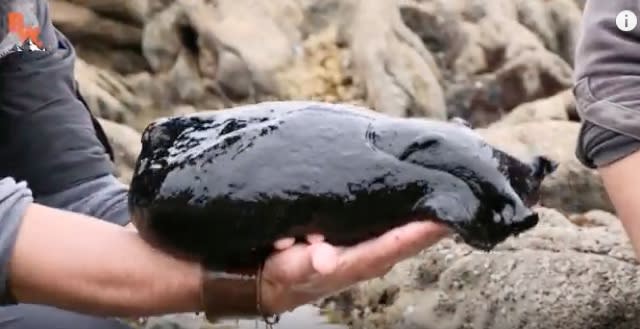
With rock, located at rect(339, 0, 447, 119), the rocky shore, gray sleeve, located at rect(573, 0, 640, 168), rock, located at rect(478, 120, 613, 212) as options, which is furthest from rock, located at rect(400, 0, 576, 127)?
gray sleeve, located at rect(573, 0, 640, 168)

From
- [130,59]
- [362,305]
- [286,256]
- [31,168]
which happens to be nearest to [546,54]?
[130,59]

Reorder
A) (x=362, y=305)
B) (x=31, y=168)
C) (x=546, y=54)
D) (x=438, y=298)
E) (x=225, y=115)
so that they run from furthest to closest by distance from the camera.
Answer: (x=546, y=54), (x=362, y=305), (x=438, y=298), (x=31, y=168), (x=225, y=115)

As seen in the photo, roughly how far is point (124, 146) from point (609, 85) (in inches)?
120

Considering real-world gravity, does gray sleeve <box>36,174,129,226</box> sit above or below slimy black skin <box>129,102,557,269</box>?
below

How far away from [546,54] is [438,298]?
4.53 m

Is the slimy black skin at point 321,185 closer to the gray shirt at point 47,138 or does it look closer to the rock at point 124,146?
the gray shirt at point 47,138

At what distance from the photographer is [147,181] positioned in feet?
4.57

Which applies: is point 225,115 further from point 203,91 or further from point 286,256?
point 203,91

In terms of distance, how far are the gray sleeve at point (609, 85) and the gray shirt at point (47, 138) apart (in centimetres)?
82

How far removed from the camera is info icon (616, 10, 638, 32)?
185 cm

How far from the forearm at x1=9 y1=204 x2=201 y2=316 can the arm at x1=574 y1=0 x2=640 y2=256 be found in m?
0.80

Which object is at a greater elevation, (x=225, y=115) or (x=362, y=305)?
(x=225, y=115)

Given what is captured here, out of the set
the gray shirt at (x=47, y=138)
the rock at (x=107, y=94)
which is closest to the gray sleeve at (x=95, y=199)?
the gray shirt at (x=47, y=138)

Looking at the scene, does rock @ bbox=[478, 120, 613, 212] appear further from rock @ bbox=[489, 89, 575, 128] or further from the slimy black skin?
the slimy black skin
